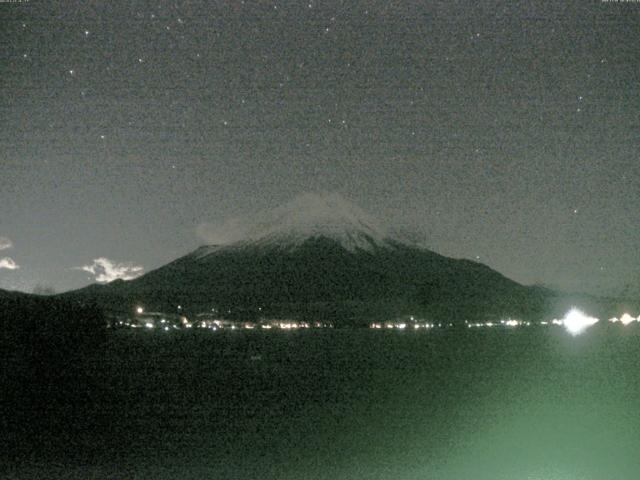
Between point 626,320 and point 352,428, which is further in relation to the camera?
point 626,320

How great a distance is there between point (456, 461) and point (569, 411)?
6441 mm

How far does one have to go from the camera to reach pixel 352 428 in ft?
54.0

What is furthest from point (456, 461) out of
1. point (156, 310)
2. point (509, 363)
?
point (156, 310)

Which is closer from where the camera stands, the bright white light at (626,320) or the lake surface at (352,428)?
the lake surface at (352,428)

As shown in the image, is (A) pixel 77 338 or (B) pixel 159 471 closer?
(B) pixel 159 471

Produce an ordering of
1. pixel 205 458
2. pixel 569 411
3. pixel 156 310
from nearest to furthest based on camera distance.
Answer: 1. pixel 205 458
2. pixel 569 411
3. pixel 156 310

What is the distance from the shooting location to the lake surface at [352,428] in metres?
12.3

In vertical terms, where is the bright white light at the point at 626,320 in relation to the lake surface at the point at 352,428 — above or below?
above

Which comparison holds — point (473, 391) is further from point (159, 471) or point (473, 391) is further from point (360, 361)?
point (360, 361)

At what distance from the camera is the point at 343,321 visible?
589ft

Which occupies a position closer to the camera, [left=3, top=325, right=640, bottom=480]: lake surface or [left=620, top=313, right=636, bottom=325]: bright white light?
[left=3, top=325, right=640, bottom=480]: lake surface

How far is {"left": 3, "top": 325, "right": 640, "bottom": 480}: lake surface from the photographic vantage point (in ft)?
40.3

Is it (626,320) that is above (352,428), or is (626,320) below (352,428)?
above

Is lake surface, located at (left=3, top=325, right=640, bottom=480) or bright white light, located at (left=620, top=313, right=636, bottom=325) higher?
bright white light, located at (left=620, top=313, right=636, bottom=325)
